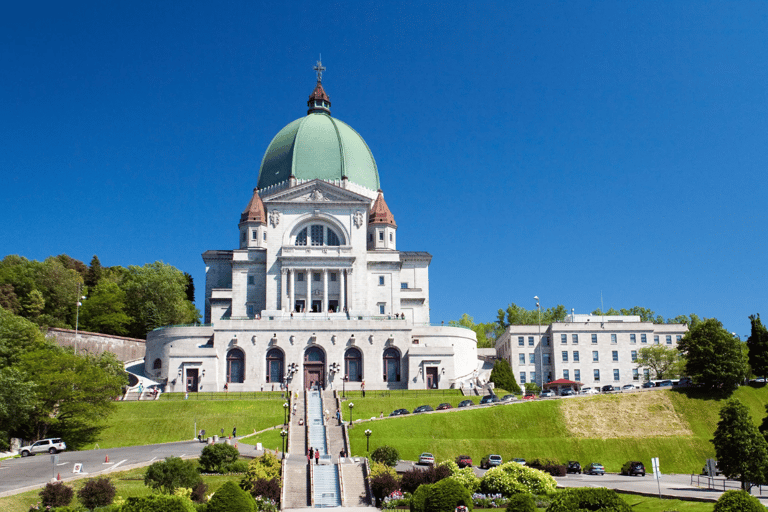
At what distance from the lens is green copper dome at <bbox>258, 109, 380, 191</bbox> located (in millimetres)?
100812

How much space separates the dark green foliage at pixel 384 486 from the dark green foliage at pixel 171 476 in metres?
9.34

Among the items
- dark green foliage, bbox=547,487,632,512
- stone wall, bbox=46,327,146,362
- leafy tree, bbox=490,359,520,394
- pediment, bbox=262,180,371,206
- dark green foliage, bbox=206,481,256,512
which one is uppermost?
pediment, bbox=262,180,371,206

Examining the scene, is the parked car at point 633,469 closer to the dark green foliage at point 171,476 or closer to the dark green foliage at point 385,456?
the dark green foliage at point 385,456

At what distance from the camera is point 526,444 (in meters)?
58.5

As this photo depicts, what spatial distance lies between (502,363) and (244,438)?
111 feet

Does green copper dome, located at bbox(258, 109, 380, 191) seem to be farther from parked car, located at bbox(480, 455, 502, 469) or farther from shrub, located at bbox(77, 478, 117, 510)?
shrub, located at bbox(77, 478, 117, 510)

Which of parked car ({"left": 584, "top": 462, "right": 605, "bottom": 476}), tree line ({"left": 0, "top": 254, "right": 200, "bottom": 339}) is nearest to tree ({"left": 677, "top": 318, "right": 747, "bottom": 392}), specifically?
parked car ({"left": 584, "top": 462, "right": 605, "bottom": 476})

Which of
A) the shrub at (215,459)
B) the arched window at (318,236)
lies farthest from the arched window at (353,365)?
the shrub at (215,459)

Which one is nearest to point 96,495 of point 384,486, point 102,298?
point 384,486

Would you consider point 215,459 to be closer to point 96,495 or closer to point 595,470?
point 96,495

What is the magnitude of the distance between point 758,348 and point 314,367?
44772 mm

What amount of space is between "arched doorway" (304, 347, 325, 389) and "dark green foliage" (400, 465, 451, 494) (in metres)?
39.6

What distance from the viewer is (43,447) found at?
5644 cm

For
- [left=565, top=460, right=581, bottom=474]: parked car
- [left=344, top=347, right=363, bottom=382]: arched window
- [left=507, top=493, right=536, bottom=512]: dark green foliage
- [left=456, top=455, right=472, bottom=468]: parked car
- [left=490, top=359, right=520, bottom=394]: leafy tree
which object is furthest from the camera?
[left=344, top=347, right=363, bottom=382]: arched window
